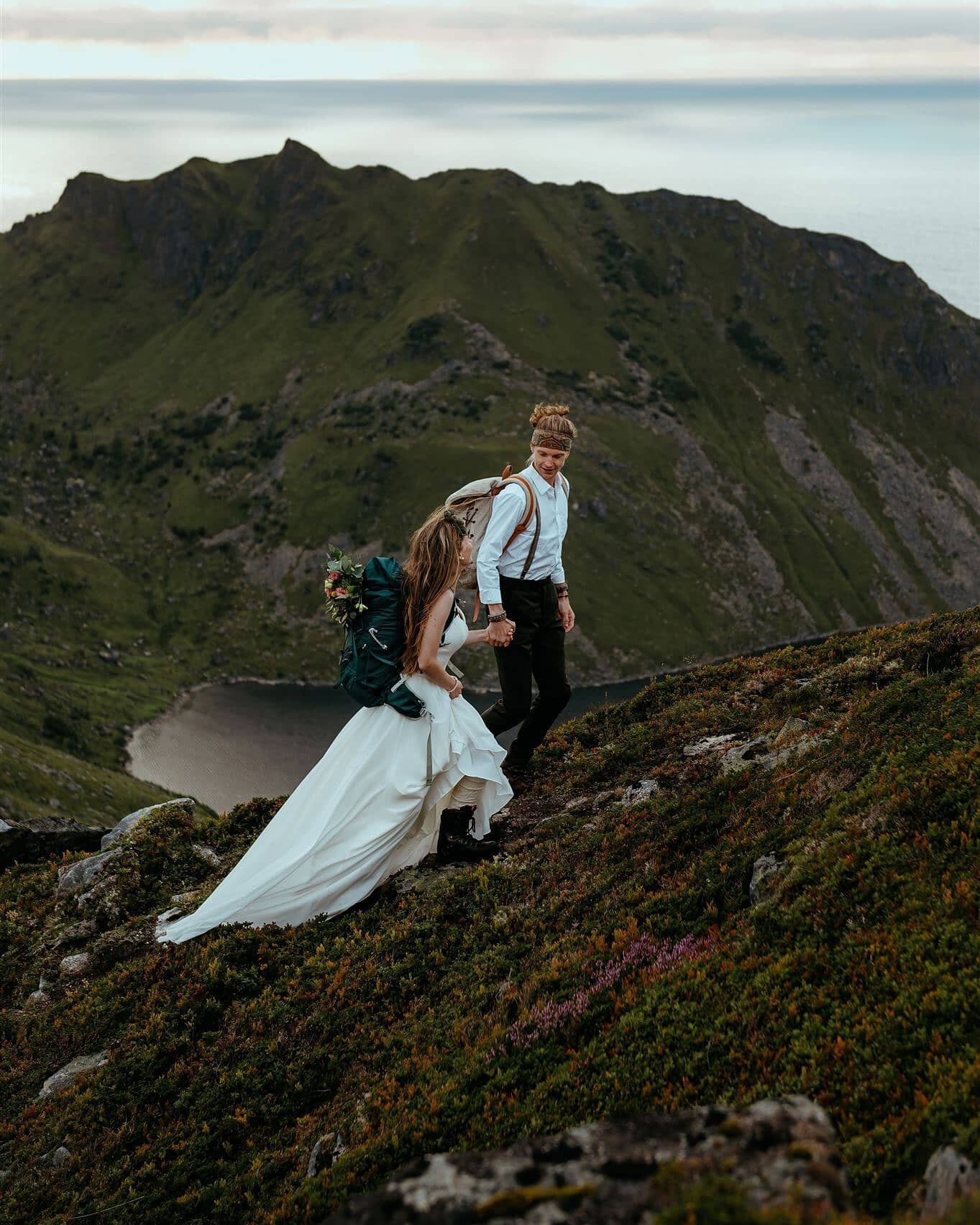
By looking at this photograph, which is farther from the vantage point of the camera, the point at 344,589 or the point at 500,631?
the point at 500,631

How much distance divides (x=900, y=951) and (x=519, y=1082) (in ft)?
11.3

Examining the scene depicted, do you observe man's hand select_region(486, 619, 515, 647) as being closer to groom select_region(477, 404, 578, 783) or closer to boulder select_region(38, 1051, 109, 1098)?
groom select_region(477, 404, 578, 783)

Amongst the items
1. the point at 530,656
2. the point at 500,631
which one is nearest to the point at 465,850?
the point at 530,656

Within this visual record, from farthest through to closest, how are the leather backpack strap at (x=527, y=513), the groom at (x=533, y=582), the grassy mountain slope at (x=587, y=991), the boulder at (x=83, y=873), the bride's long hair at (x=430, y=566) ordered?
the boulder at (x=83, y=873), the leather backpack strap at (x=527, y=513), the groom at (x=533, y=582), the bride's long hair at (x=430, y=566), the grassy mountain slope at (x=587, y=991)

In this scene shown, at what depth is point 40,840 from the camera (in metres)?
20.2

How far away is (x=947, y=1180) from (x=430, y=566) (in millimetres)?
8887

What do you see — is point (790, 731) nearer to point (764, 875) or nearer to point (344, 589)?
point (764, 875)

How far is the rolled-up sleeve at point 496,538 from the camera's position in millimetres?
13805

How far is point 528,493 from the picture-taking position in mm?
14242

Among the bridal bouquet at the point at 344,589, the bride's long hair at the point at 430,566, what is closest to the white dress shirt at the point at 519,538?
the bride's long hair at the point at 430,566

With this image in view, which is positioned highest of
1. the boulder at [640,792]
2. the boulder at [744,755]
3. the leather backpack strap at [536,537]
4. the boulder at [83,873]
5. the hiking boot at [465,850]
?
the leather backpack strap at [536,537]

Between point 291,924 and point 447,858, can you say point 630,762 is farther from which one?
point 291,924

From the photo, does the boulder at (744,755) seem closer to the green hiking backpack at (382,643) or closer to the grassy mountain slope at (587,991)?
the grassy mountain slope at (587,991)

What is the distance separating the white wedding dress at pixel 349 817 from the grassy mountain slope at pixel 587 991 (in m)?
0.42
